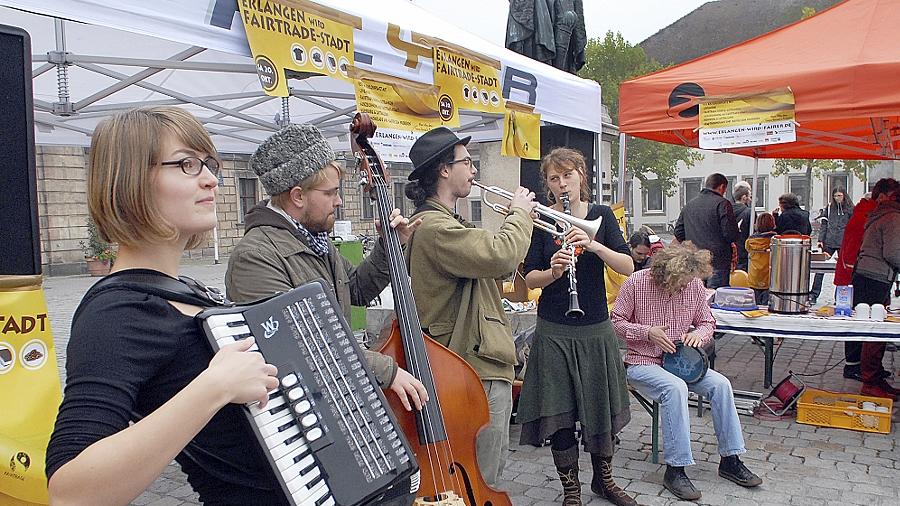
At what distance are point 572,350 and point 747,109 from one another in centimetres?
273

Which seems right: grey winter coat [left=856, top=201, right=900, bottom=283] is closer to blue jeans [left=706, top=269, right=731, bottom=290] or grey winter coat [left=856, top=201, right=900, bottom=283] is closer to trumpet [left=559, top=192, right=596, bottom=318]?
blue jeans [left=706, top=269, right=731, bottom=290]

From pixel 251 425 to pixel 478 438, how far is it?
153 cm

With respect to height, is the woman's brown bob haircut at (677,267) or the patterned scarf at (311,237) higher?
the patterned scarf at (311,237)

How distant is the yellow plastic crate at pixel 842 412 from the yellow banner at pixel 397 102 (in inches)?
131

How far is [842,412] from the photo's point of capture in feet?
14.9

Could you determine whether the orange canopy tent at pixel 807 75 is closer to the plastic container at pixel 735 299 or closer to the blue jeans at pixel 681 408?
the plastic container at pixel 735 299

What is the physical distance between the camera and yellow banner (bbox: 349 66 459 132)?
341 centimetres

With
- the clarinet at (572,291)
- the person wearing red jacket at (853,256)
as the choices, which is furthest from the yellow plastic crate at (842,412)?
the clarinet at (572,291)

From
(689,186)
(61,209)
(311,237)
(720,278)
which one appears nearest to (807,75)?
(720,278)

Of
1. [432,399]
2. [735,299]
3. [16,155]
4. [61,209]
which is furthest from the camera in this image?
[61,209]

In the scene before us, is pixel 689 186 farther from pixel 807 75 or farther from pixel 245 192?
pixel 807 75

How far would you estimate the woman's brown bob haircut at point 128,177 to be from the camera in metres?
1.10

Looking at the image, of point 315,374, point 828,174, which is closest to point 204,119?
point 315,374

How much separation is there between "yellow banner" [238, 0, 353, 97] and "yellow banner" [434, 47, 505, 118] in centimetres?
88
